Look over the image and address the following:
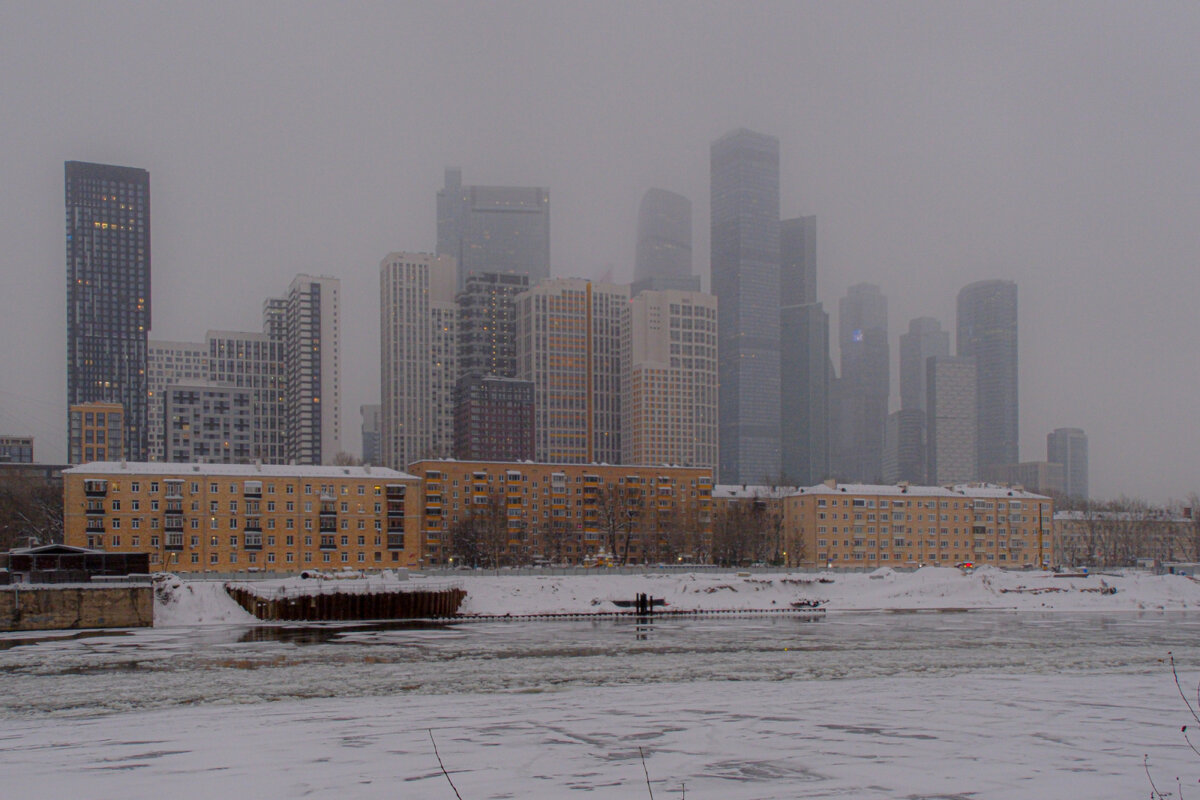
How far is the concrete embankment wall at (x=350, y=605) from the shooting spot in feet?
254

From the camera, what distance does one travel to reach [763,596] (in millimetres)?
95375

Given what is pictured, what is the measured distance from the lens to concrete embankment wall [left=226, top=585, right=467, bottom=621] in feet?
254

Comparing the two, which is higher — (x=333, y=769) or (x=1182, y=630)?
(x=333, y=769)

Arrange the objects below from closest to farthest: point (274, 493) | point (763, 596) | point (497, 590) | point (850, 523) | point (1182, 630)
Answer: point (1182, 630)
point (497, 590)
point (763, 596)
point (274, 493)
point (850, 523)

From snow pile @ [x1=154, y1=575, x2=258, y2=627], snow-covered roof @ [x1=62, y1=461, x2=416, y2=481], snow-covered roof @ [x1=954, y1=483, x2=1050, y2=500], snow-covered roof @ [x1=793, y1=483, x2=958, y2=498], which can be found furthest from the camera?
snow-covered roof @ [x1=954, y1=483, x2=1050, y2=500]

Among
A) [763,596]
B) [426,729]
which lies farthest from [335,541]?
[426,729]

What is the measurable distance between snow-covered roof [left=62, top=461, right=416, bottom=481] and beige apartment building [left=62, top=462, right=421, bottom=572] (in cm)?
14

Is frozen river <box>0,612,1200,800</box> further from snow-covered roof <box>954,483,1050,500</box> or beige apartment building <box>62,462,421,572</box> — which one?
snow-covered roof <box>954,483,1050,500</box>

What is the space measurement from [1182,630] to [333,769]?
59450 mm

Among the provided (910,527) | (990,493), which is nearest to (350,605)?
(910,527)

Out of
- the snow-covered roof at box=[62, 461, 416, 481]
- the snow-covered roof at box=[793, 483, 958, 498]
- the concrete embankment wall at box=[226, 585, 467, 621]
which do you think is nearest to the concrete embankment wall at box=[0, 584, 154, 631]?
the concrete embankment wall at box=[226, 585, 467, 621]

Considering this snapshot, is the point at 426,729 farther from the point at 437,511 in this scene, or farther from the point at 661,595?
the point at 437,511

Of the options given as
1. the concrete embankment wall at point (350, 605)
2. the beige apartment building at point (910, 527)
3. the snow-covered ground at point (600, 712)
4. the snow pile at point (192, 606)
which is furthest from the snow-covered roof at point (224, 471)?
the beige apartment building at point (910, 527)

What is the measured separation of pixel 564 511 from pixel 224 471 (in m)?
71.4
